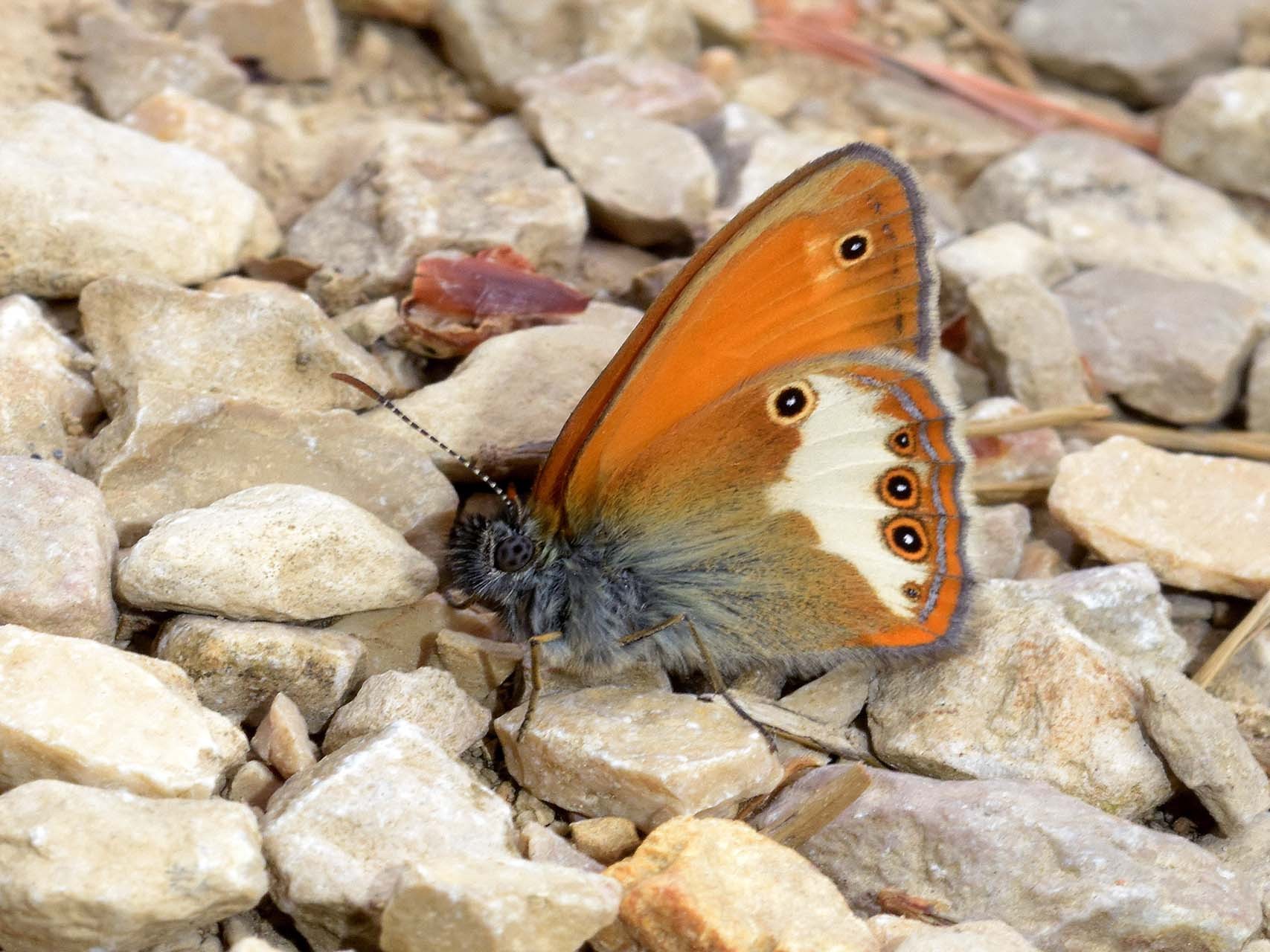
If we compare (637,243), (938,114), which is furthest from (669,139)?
(938,114)

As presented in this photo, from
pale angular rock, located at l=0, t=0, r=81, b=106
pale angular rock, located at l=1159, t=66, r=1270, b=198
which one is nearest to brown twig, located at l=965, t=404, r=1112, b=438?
pale angular rock, located at l=1159, t=66, r=1270, b=198

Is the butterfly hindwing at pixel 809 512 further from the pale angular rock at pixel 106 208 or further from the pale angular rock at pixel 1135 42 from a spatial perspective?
the pale angular rock at pixel 1135 42

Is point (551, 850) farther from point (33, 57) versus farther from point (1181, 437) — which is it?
point (33, 57)

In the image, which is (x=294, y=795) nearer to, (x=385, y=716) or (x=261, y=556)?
(x=385, y=716)

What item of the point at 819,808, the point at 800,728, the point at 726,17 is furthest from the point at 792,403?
the point at 726,17

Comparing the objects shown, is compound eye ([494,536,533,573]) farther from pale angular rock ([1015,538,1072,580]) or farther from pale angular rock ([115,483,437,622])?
pale angular rock ([1015,538,1072,580])

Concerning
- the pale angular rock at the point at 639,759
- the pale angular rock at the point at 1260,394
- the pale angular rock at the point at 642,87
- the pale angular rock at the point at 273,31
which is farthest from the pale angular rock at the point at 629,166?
the pale angular rock at the point at 639,759

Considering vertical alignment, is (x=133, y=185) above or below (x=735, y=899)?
above
